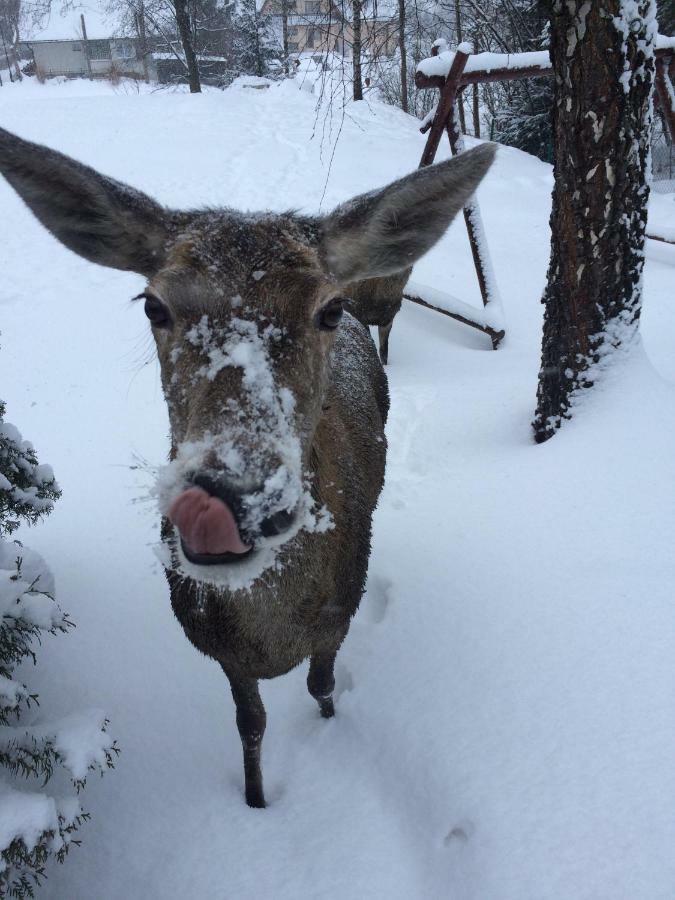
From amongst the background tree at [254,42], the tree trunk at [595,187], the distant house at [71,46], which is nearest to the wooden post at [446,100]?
the tree trunk at [595,187]

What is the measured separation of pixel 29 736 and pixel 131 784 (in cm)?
65

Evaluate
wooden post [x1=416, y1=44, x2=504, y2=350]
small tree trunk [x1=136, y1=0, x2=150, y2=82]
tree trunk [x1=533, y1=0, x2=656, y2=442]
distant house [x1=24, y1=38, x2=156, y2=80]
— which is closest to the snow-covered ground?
tree trunk [x1=533, y1=0, x2=656, y2=442]

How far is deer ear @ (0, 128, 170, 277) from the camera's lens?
183 cm

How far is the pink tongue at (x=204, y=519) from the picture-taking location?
1339mm

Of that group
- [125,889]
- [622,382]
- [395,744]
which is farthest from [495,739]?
[622,382]

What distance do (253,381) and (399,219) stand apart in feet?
3.29

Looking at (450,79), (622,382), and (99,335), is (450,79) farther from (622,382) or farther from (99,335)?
(99,335)

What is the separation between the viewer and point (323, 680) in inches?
109

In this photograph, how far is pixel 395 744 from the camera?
2584 millimetres

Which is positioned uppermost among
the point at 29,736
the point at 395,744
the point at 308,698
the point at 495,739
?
the point at 29,736

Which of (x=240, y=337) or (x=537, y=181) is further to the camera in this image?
(x=537, y=181)

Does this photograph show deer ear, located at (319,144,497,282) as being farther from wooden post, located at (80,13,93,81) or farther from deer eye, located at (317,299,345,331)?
wooden post, located at (80,13,93,81)

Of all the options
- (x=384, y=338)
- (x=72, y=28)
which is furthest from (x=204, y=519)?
(x=72, y=28)

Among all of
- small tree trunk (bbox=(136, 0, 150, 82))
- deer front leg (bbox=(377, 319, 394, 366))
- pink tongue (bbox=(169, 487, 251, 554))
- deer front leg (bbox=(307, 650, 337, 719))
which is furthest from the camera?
small tree trunk (bbox=(136, 0, 150, 82))
